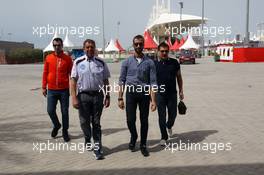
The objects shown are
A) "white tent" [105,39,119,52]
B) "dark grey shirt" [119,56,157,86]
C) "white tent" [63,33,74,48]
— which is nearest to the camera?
"dark grey shirt" [119,56,157,86]

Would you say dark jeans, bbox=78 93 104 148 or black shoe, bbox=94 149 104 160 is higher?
dark jeans, bbox=78 93 104 148

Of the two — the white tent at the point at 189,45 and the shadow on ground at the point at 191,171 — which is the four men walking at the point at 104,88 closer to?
the shadow on ground at the point at 191,171

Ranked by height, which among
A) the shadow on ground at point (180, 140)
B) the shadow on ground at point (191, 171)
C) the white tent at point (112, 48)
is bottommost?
the shadow on ground at point (191, 171)

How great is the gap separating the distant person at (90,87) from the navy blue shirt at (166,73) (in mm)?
930

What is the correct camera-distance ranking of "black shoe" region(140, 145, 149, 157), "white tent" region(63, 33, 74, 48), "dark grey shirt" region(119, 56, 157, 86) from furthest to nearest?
"white tent" region(63, 33, 74, 48), "black shoe" region(140, 145, 149, 157), "dark grey shirt" region(119, 56, 157, 86)

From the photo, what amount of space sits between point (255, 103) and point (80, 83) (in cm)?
666

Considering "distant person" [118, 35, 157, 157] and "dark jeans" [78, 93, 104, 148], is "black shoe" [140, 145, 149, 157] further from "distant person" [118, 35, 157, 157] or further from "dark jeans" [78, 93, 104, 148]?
"dark jeans" [78, 93, 104, 148]

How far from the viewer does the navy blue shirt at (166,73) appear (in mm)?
5906

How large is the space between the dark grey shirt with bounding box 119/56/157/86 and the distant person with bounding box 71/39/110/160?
323mm

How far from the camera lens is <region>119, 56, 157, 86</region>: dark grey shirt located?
207 inches

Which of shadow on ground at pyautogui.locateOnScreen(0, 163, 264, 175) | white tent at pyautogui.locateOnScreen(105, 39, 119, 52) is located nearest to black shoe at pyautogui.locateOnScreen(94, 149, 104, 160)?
shadow on ground at pyautogui.locateOnScreen(0, 163, 264, 175)

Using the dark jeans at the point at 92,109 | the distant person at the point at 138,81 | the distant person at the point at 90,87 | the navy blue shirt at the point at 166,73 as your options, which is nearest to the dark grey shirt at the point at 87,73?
the distant person at the point at 90,87

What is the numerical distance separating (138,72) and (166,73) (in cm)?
82

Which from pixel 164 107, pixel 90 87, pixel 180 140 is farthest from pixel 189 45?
pixel 90 87
